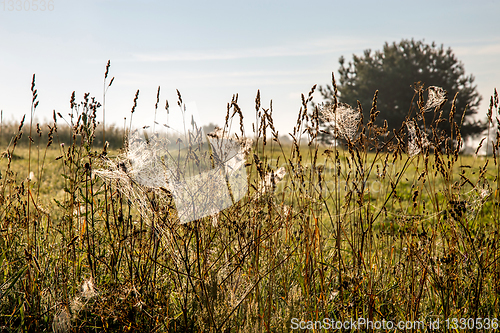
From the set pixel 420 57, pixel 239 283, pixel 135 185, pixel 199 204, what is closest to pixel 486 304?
pixel 239 283

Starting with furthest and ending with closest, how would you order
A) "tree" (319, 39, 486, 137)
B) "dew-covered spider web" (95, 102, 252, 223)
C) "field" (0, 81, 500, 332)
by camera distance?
"tree" (319, 39, 486, 137) < "field" (0, 81, 500, 332) < "dew-covered spider web" (95, 102, 252, 223)

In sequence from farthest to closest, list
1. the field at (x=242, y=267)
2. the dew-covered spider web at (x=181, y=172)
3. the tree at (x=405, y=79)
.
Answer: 1. the tree at (x=405, y=79)
2. the field at (x=242, y=267)
3. the dew-covered spider web at (x=181, y=172)

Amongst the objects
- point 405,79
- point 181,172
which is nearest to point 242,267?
point 181,172

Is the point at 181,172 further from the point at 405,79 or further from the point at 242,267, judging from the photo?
the point at 405,79

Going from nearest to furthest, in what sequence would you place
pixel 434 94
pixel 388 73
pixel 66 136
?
pixel 434 94
pixel 66 136
pixel 388 73

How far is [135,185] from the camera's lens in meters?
1.40

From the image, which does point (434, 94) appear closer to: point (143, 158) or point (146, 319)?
point (143, 158)

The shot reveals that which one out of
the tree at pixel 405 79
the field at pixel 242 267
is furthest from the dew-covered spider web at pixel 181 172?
the tree at pixel 405 79

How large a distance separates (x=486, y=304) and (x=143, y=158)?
6.82ft

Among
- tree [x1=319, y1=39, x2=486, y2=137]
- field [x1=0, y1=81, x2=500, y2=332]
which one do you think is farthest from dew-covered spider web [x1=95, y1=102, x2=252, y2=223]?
tree [x1=319, y1=39, x2=486, y2=137]

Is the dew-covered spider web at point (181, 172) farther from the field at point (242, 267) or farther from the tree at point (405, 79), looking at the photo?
the tree at point (405, 79)

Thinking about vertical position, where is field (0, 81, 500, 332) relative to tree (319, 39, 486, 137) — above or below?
below

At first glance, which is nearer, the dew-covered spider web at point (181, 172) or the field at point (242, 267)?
the dew-covered spider web at point (181, 172)

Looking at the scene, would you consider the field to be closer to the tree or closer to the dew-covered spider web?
the dew-covered spider web
